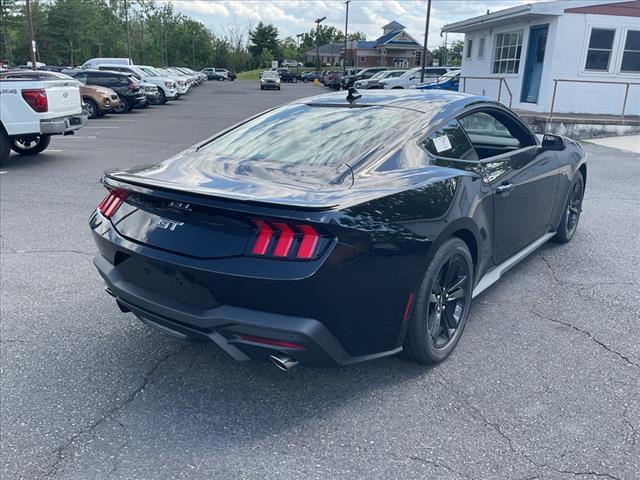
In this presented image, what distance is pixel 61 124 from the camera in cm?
934

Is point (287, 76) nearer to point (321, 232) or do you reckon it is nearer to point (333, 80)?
point (333, 80)

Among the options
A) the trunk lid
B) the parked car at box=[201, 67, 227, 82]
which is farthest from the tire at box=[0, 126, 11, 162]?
the parked car at box=[201, 67, 227, 82]

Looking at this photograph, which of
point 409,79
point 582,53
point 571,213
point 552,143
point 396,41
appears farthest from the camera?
point 396,41

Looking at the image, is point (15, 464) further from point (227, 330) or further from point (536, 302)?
point (536, 302)

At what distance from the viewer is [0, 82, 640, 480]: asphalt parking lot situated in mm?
2459

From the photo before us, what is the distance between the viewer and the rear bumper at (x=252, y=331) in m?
2.44

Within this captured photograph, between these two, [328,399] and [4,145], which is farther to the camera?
[4,145]

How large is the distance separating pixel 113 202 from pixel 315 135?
124 centimetres

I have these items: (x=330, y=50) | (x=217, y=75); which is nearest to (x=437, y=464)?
(x=217, y=75)

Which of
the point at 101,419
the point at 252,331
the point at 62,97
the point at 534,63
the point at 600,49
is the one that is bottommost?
the point at 101,419

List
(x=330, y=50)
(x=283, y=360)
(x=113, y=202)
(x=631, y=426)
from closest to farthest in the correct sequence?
(x=283, y=360) → (x=631, y=426) → (x=113, y=202) → (x=330, y=50)

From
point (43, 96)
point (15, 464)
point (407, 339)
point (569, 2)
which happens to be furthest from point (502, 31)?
point (15, 464)

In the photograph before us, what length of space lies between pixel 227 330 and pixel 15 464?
3.55ft

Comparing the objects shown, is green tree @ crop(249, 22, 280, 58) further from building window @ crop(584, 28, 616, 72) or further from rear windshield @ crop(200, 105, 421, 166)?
rear windshield @ crop(200, 105, 421, 166)
